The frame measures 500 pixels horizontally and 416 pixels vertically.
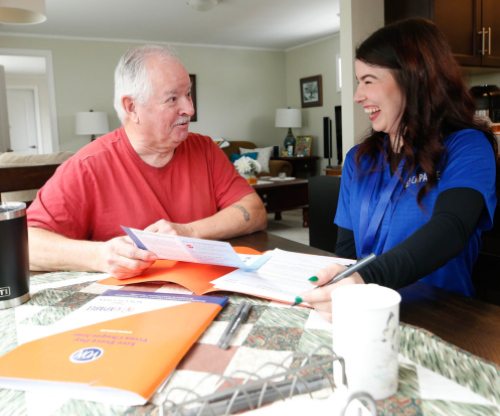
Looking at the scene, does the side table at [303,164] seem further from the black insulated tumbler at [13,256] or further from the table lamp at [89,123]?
the black insulated tumbler at [13,256]

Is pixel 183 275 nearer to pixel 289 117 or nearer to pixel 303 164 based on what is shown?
pixel 303 164

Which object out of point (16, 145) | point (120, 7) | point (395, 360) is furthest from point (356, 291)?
point (16, 145)

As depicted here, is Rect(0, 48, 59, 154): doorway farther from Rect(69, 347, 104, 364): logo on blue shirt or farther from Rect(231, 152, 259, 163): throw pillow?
Rect(69, 347, 104, 364): logo on blue shirt

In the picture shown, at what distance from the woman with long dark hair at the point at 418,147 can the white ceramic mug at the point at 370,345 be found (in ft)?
1.88

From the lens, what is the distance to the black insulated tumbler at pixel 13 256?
0.75 meters

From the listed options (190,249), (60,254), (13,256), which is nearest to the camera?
(13,256)

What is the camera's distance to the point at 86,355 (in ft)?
1.86

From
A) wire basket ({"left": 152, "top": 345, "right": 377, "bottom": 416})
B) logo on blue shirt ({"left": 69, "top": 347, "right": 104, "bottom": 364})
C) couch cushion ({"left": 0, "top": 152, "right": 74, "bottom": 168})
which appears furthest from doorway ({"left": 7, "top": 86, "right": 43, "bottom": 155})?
wire basket ({"left": 152, "top": 345, "right": 377, "bottom": 416})

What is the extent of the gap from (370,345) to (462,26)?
3.05 metres

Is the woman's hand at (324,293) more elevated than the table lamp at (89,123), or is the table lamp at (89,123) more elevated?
the table lamp at (89,123)

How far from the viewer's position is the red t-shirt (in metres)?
1.25

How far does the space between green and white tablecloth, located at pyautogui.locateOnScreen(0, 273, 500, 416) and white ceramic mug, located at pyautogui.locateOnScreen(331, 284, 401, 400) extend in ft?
0.08

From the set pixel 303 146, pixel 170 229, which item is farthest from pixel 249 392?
pixel 303 146

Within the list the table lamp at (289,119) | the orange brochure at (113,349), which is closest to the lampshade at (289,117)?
the table lamp at (289,119)
